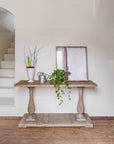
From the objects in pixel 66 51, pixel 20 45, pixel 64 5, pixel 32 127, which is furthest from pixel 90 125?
pixel 64 5

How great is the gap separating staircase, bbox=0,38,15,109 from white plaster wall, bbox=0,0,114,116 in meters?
0.25

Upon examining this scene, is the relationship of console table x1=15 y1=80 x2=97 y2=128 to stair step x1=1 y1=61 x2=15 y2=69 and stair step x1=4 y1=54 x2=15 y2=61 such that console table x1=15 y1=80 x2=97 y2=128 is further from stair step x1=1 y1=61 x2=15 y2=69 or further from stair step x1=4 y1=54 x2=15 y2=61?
stair step x1=4 y1=54 x2=15 y2=61

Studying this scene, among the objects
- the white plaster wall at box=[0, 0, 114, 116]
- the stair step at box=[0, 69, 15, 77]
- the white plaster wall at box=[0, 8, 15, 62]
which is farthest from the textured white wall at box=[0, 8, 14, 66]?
the white plaster wall at box=[0, 0, 114, 116]

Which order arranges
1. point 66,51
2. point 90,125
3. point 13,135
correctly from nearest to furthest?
point 13,135, point 90,125, point 66,51

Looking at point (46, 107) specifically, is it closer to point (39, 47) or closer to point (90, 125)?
point (90, 125)

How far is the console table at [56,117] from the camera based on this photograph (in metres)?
2.07

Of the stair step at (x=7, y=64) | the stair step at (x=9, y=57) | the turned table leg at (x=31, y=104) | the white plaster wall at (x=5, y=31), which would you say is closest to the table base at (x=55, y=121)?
the turned table leg at (x=31, y=104)

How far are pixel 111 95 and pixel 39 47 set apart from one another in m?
1.71

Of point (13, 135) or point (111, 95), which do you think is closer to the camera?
point (13, 135)

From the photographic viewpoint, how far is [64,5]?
246 cm

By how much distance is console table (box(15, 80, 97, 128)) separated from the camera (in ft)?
6.78

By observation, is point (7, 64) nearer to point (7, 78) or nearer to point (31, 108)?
point (7, 78)

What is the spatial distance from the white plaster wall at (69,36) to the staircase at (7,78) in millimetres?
246

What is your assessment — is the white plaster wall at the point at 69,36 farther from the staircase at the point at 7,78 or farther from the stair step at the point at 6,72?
the stair step at the point at 6,72
